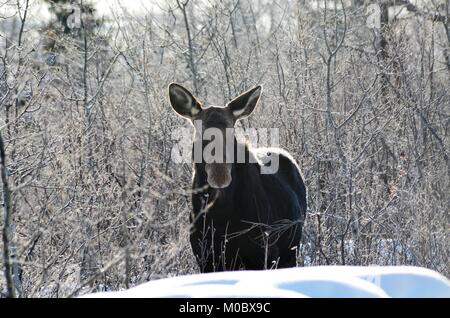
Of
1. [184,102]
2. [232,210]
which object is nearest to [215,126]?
[184,102]

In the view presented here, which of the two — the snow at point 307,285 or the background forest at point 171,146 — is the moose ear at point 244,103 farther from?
the snow at point 307,285

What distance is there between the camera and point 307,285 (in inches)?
174

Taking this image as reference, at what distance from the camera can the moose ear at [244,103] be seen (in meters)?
9.18

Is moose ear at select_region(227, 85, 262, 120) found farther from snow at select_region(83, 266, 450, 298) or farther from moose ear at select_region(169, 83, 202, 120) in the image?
snow at select_region(83, 266, 450, 298)

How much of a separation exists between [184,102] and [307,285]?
4.98 metres

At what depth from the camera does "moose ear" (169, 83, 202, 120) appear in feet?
29.7

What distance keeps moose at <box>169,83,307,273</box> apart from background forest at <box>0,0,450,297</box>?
0.38m

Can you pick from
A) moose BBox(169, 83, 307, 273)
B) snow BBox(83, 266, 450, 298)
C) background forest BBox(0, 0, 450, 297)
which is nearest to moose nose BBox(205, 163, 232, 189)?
moose BBox(169, 83, 307, 273)

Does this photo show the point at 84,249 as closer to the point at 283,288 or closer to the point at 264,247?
the point at 264,247

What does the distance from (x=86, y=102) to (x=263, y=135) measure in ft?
8.73

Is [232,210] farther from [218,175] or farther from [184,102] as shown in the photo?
[184,102]

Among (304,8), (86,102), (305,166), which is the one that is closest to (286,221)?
(305,166)

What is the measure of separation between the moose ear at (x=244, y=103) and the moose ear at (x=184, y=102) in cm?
37

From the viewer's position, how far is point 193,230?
8359mm
